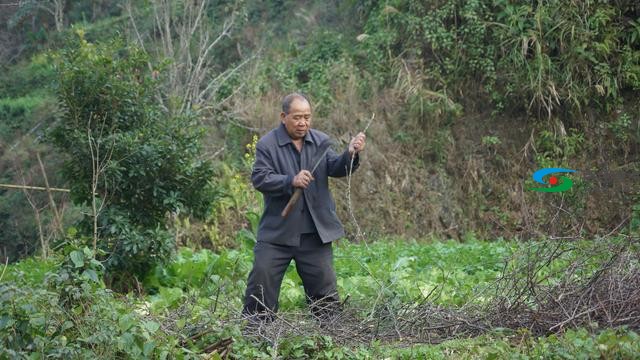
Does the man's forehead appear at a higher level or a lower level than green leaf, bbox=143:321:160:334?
higher

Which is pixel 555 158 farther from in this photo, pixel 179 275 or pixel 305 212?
pixel 305 212

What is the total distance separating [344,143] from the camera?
17422mm

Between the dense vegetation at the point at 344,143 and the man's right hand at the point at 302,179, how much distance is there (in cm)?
105

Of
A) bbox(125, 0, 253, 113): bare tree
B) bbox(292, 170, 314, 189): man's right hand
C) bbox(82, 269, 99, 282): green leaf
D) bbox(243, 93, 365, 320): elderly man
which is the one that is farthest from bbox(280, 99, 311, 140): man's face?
bbox(125, 0, 253, 113): bare tree

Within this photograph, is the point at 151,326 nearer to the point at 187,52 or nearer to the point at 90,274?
the point at 90,274

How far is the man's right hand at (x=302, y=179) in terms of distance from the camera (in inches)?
283

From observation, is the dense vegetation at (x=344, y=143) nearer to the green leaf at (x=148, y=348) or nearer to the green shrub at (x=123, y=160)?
the green shrub at (x=123, y=160)

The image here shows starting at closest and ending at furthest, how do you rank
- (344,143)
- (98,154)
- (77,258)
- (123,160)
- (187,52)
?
(77,258), (98,154), (123,160), (344,143), (187,52)

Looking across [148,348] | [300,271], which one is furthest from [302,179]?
[148,348]

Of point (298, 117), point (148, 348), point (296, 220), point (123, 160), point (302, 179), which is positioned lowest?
point (148, 348)

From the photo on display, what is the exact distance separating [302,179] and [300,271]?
89cm

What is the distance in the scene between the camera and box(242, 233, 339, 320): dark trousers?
756 centimetres

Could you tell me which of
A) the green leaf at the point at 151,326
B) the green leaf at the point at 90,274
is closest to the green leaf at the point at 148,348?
the green leaf at the point at 151,326

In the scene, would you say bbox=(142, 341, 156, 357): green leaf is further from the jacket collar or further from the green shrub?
the green shrub
